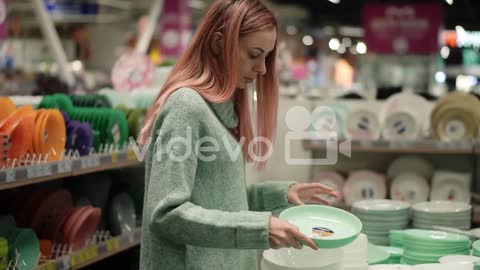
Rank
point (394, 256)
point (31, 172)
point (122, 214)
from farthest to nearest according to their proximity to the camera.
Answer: point (122, 214) < point (31, 172) < point (394, 256)

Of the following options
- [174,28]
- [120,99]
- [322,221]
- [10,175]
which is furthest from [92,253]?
[174,28]

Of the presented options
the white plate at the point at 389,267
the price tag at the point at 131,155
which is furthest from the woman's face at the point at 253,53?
the price tag at the point at 131,155

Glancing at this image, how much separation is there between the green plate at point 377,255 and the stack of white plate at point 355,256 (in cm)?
19

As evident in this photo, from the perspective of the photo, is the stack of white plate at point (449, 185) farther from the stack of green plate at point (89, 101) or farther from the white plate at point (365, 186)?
the stack of green plate at point (89, 101)

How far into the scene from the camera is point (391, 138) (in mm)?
4277

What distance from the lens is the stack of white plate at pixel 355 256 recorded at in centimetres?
201

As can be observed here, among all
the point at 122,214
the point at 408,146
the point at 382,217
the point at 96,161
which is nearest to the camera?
the point at 382,217

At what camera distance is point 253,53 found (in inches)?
67.8

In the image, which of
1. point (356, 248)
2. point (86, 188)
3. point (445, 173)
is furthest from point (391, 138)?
point (356, 248)

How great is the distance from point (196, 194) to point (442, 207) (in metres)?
1.79

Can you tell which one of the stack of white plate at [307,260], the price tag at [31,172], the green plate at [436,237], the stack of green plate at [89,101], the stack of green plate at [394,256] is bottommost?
the stack of green plate at [394,256]

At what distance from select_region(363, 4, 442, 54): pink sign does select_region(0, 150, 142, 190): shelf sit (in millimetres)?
5981

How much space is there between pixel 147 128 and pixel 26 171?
3.44 feet

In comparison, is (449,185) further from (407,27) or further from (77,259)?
(407,27)
